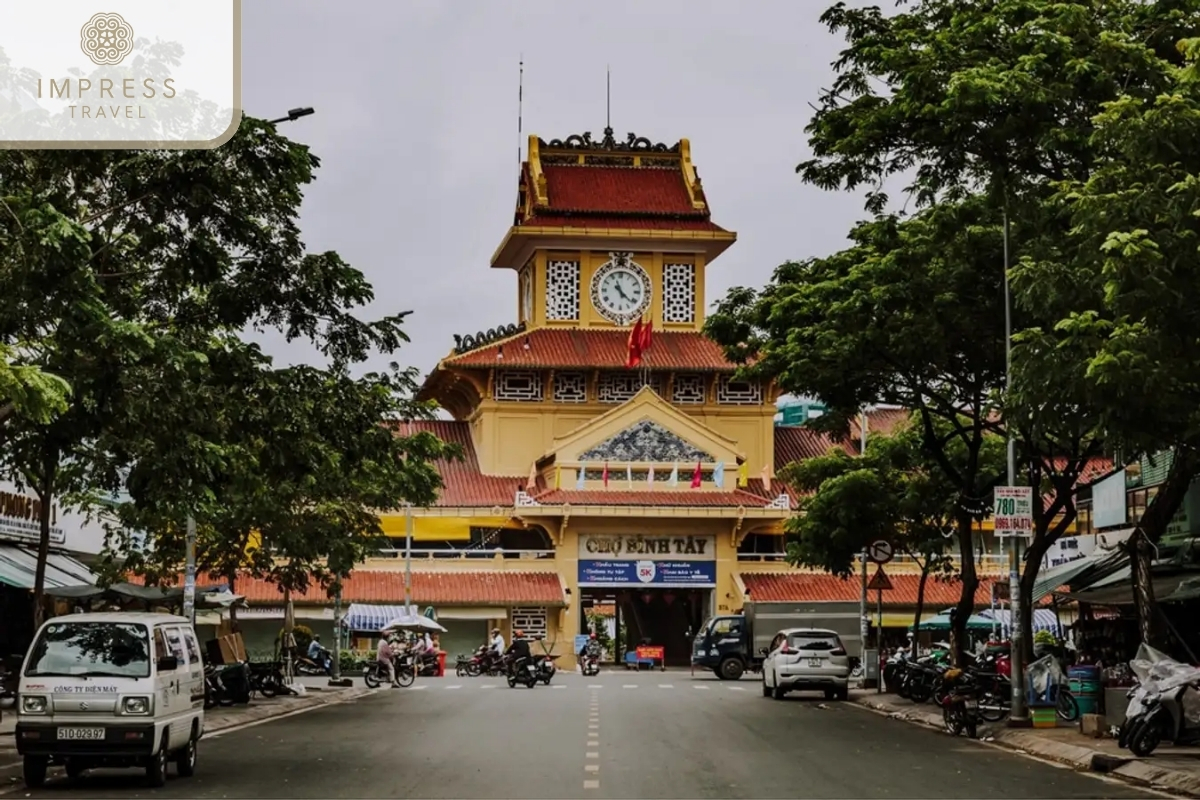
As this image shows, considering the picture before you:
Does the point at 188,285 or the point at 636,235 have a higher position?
the point at 636,235

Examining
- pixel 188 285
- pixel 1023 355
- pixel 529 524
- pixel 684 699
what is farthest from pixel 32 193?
pixel 529 524

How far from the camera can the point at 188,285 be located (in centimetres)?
2341

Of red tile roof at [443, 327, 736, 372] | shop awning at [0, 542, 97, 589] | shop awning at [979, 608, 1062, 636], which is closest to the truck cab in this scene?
shop awning at [979, 608, 1062, 636]

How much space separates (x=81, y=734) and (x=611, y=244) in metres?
57.3

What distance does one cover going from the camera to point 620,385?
239 ft

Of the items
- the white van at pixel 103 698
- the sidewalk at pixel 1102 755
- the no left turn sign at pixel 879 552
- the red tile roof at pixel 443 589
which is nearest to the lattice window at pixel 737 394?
the red tile roof at pixel 443 589

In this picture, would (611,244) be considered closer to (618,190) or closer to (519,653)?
(618,190)

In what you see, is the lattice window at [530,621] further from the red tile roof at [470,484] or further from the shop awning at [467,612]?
the red tile roof at [470,484]

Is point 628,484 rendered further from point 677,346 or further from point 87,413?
point 87,413

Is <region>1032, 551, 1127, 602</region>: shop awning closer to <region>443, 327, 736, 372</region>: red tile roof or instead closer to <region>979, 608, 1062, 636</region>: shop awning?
<region>979, 608, 1062, 636</region>: shop awning

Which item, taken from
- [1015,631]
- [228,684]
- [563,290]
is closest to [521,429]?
[563,290]

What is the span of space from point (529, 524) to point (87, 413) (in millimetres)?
49053

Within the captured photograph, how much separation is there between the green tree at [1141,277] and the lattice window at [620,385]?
5195cm

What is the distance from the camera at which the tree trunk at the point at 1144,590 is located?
2464cm
